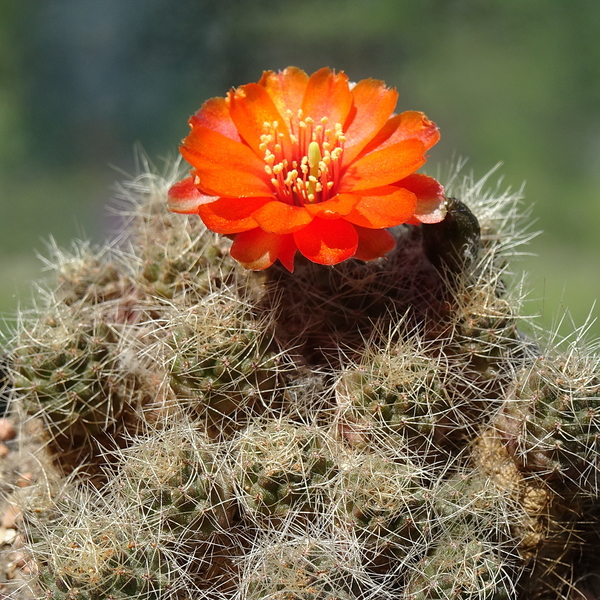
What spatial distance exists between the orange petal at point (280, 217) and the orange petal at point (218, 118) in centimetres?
16

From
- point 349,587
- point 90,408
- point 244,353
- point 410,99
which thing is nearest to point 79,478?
point 90,408

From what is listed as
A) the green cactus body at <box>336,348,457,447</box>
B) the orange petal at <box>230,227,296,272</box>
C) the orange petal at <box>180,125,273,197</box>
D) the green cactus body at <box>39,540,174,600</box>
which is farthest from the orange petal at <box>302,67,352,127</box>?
the green cactus body at <box>39,540,174,600</box>

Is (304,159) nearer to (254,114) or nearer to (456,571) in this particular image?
(254,114)

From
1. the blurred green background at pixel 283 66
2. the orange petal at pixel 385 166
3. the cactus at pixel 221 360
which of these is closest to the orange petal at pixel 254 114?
the orange petal at pixel 385 166

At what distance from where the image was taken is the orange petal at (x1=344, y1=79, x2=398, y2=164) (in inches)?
32.9

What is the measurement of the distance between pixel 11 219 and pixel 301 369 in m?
1.19

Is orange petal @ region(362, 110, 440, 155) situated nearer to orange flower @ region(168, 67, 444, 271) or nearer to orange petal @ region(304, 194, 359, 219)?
orange flower @ region(168, 67, 444, 271)

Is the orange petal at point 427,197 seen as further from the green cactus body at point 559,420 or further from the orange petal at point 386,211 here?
the green cactus body at point 559,420

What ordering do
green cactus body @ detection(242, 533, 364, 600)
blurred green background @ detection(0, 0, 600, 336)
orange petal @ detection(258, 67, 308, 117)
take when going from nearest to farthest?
1. green cactus body @ detection(242, 533, 364, 600)
2. orange petal @ detection(258, 67, 308, 117)
3. blurred green background @ detection(0, 0, 600, 336)

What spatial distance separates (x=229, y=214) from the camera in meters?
0.74

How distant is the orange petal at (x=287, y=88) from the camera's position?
2.89 feet

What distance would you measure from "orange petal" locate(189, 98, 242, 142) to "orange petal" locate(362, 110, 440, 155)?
172mm

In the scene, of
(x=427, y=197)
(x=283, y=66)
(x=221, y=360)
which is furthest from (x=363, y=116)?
(x=283, y=66)

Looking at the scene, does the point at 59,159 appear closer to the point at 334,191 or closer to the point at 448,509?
the point at 334,191
